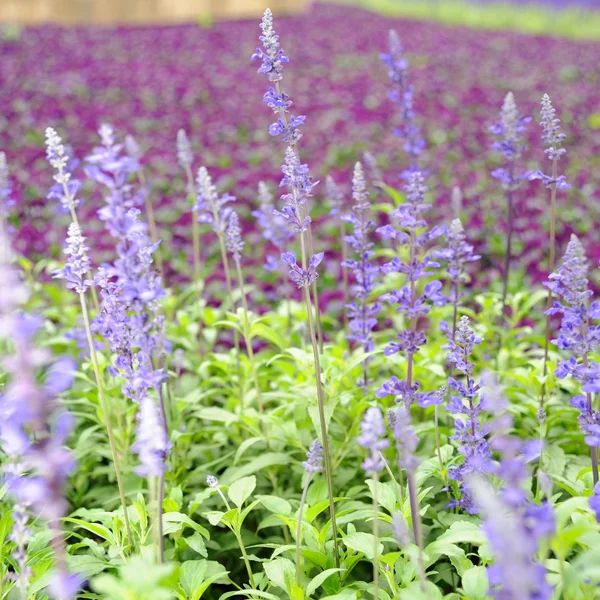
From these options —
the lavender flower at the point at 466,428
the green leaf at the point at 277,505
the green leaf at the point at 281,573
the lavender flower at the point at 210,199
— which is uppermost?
the lavender flower at the point at 210,199

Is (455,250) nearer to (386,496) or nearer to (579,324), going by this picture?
(579,324)

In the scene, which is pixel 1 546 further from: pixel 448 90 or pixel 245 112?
pixel 448 90

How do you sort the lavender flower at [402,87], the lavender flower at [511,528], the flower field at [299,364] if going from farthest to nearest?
1. the lavender flower at [402,87]
2. the flower field at [299,364]
3. the lavender flower at [511,528]

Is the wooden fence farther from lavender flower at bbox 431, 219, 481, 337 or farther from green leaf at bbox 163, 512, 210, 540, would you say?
green leaf at bbox 163, 512, 210, 540

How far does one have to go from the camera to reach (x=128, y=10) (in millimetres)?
18172

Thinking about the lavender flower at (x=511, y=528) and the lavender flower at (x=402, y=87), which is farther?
the lavender flower at (x=402, y=87)

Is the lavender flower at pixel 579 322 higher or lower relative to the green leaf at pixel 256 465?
higher

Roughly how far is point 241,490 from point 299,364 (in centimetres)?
85

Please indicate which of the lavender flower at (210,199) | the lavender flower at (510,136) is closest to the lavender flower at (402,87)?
the lavender flower at (510,136)

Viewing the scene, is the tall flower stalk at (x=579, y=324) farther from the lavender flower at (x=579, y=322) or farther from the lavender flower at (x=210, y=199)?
the lavender flower at (x=210, y=199)

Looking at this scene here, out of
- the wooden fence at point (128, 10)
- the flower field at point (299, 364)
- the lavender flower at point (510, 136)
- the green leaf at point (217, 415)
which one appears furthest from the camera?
the wooden fence at point (128, 10)

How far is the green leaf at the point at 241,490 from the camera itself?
7.79 feet

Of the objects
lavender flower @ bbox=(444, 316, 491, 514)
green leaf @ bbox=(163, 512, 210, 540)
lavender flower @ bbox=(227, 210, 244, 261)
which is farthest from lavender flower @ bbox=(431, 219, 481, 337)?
green leaf @ bbox=(163, 512, 210, 540)

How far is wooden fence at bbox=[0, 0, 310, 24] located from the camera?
1744 cm
